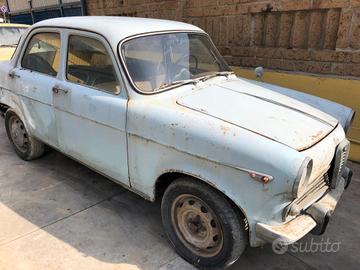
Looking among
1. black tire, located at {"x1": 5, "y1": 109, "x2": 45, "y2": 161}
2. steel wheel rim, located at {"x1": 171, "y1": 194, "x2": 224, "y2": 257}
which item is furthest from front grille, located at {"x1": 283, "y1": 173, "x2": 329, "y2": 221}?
black tire, located at {"x1": 5, "y1": 109, "x2": 45, "y2": 161}

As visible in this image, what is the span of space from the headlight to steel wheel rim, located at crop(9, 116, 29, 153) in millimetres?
3466

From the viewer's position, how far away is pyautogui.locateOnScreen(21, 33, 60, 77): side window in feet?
12.5

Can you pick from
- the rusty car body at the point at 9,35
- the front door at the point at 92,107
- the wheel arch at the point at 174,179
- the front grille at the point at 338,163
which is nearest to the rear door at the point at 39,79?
the front door at the point at 92,107

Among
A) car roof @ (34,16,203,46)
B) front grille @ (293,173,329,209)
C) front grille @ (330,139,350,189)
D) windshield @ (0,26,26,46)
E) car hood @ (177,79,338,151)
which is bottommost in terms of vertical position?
front grille @ (293,173,329,209)

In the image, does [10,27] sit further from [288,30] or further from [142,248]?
[142,248]

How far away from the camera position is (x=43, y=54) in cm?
407

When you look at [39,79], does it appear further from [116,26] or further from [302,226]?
[302,226]

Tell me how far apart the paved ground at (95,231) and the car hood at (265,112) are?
1090mm

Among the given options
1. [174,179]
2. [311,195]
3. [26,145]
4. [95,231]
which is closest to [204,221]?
[174,179]

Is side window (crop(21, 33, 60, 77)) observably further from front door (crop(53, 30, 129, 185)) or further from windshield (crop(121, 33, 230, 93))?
windshield (crop(121, 33, 230, 93))

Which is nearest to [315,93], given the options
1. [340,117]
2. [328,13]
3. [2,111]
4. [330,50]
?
[330,50]

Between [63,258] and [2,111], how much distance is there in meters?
2.94

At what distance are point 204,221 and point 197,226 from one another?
4.4 inches

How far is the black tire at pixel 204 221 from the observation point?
255cm
